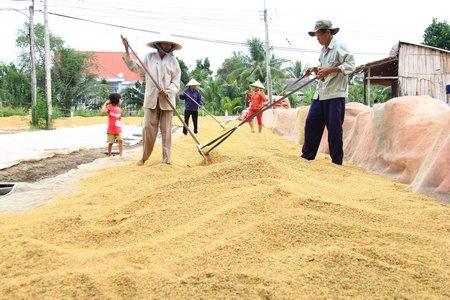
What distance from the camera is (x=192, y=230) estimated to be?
7.14 feet

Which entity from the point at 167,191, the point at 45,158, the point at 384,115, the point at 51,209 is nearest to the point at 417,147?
the point at 384,115

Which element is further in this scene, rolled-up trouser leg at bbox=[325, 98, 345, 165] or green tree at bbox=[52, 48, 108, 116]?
green tree at bbox=[52, 48, 108, 116]

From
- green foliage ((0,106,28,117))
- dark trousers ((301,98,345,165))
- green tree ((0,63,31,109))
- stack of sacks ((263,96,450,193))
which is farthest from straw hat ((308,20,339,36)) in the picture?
green tree ((0,63,31,109))

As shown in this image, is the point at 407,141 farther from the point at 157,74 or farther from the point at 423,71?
the point at 423,71

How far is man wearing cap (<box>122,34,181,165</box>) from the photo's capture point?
198 inches

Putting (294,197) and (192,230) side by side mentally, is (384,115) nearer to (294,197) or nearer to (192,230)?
(294,197)

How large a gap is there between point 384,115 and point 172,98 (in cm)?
236

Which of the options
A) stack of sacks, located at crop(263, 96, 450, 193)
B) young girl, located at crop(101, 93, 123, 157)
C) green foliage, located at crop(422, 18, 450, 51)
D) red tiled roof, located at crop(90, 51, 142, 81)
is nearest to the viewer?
stack of sacks, located at crop(263, 96, 450, 193)

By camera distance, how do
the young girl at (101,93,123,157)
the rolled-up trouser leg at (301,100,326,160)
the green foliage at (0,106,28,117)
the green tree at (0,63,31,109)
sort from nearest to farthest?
the rolled-up trouser leg at (301,100,326,160) < the young girl at (101,93,123,157) < the green foliage at (0,106,28,117) < the green tree at (0,63,31,109)

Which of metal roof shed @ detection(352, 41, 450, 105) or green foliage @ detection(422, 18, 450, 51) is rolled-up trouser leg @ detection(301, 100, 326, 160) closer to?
metal roof shed @ detection(352, 41, 450, 105)

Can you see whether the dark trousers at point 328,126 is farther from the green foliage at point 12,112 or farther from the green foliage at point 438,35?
the green foliage at point 12,112

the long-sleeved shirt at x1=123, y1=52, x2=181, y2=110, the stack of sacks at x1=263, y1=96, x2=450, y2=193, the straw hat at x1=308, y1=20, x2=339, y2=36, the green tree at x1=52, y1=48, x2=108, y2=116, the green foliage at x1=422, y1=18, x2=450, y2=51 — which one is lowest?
the stack of sacks at x1=263, y1=96, x2=450, y2=193

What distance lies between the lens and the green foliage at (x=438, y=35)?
23408 mm

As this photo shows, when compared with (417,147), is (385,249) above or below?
below
